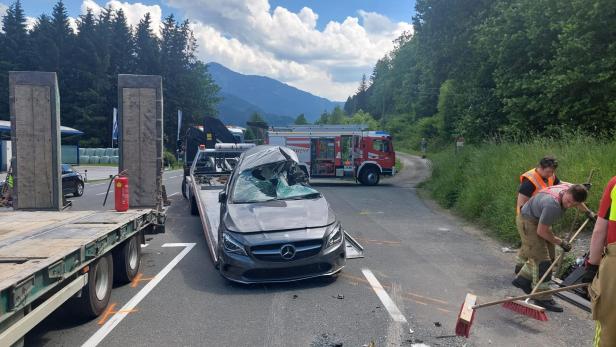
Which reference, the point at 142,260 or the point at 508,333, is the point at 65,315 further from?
the point at 508,333

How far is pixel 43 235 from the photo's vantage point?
5.20 m

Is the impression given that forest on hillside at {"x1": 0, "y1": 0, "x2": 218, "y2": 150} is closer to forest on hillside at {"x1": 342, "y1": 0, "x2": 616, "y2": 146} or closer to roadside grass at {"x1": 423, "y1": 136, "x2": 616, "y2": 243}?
forest on hillside at {"x1": 342, "y1": 0, "x2": 616, "y2": 146}

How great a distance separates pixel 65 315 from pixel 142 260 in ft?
9.64

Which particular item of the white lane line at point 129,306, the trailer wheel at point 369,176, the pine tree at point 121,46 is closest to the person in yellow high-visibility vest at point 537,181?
the white lane line at point 129,306

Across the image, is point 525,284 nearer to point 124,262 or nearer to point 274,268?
point 274,268

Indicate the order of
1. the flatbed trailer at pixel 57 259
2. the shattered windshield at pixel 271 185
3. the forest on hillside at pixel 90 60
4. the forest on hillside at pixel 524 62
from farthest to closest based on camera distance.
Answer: the forest on hillside at pixel 90 60 < the forest on hillside at pixel 524 62 < the shattered windshield at pixel 271 185 < the flatbed trailer at pixel 57 259

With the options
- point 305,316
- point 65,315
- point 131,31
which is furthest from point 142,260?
point 131,31

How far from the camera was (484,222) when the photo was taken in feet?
38.7

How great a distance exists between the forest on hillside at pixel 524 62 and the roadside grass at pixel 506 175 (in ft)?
4.96

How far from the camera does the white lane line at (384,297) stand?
530cm

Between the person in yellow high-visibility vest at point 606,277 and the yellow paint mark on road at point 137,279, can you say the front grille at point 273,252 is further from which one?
the person in yellow high-visibility vest at point 606,277

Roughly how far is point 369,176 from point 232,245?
18.3 meters

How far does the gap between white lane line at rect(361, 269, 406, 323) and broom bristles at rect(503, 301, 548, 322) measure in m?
1.19

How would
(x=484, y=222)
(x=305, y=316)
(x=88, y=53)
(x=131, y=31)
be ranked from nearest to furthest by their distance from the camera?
(x=305, y=316) < (x=484, y=222) < (x=88, y=53) < (x=131, y=31)
